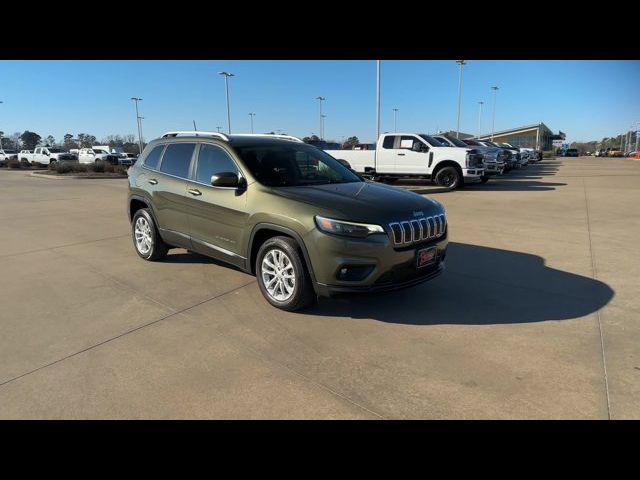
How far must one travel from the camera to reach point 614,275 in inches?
209

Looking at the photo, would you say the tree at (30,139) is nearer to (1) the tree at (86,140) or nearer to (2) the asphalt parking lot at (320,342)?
(1) the tree at (86,140)

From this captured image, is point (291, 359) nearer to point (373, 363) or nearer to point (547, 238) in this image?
Answer: point (373, 363)

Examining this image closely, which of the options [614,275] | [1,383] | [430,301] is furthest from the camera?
[614,275]

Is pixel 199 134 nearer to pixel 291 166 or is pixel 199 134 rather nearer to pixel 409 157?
pixel 291 166

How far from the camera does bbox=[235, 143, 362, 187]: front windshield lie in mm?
4613

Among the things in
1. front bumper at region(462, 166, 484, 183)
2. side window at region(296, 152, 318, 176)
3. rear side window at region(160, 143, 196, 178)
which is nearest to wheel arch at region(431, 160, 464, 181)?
front bumper at region(462, 166, 484, 183)

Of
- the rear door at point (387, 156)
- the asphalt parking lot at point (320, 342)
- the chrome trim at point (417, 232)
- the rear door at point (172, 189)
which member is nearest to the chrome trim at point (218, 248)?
the rear door at point (172, 189)

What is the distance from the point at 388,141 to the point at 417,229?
13.0 metres

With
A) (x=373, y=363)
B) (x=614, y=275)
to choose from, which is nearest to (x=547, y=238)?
(x=614, y=275)

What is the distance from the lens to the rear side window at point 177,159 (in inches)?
209

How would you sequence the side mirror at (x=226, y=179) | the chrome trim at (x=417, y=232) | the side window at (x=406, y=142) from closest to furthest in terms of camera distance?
the chrome trim at (x=417, y=232) < the side mirror at (x=226, y=179) < the side window at (x=406, y=142)

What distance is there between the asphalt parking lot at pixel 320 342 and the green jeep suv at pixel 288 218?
1.38ft
